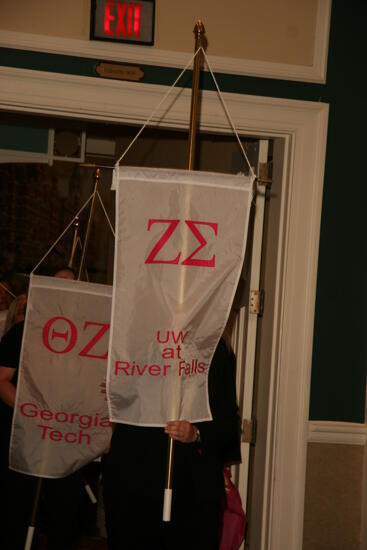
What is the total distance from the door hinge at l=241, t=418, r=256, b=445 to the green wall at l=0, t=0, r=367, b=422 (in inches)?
11.2

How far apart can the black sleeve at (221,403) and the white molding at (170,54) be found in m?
1.13

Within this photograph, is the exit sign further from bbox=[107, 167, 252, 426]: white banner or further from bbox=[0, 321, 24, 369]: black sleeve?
bbox=[0, 321, 24, 369]: black sleeve

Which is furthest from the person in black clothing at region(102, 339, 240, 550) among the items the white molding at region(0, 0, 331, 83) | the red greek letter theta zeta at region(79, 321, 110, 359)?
the white molding at region(0, 0, 331, 83)

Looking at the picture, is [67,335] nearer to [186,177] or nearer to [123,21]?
[186,177]

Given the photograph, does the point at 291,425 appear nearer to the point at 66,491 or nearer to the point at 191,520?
the point at 191,520

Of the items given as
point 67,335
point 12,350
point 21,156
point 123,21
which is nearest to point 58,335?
point 67,335

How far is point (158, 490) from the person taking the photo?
236 centimetres

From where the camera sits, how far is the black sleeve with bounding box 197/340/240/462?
8.21 ft

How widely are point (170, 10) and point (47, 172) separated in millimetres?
4547

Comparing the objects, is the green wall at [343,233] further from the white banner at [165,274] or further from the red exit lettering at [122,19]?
the white banner at [165,274]

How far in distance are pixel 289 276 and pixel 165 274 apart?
0.83 m

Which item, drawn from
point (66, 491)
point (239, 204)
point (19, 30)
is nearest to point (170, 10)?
point (19, 30)

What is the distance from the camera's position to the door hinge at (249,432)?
313cm

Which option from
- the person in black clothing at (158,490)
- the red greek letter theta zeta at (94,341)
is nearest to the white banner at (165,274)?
the person in black clothing at (158,490)
